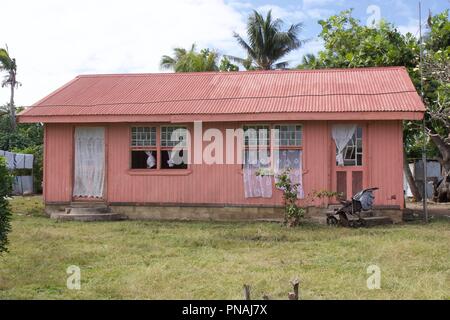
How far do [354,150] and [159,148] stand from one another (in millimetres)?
5346

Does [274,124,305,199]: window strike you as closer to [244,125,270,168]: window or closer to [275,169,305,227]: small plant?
[244,125,270,168]: window

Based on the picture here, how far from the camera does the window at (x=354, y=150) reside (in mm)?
13992

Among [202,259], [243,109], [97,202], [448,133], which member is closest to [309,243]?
[202,259]

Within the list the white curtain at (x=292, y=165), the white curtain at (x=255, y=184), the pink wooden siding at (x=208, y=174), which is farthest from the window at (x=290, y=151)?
the white curtain at (x=255, y=184)

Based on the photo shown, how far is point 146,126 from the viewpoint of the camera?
49.2ft

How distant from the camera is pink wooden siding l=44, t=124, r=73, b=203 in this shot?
15.2 m

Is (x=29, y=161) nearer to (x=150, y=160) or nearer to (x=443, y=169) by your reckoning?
(x=150, y=160)

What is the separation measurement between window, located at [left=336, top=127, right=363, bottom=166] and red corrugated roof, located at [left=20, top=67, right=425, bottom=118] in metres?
0.85

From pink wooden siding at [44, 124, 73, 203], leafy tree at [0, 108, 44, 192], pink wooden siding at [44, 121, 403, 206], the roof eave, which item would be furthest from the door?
leafy tree at [0, 108, 44, 192]

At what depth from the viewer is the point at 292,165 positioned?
1421 centimetres

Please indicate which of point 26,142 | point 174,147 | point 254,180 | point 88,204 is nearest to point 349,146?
point 254,180

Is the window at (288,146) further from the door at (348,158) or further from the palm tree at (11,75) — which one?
the palm tree at (11,75)
